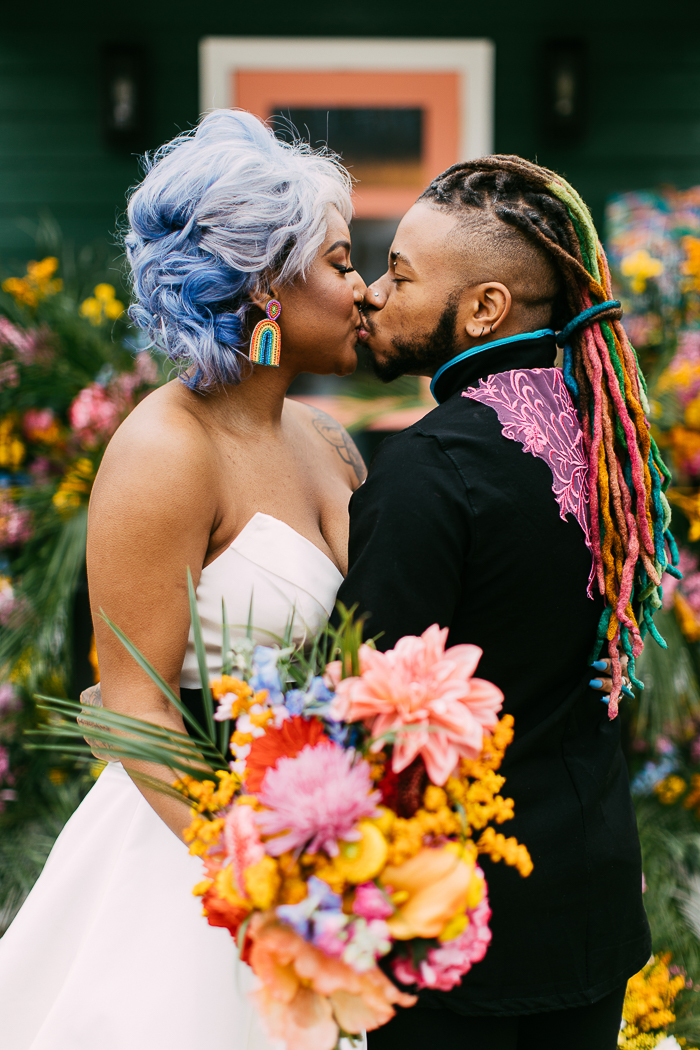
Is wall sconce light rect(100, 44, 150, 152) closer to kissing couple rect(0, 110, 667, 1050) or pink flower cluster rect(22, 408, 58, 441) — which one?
pink flower cluster rect(22, 408, 58, 441)

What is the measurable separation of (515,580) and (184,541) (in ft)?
1.87

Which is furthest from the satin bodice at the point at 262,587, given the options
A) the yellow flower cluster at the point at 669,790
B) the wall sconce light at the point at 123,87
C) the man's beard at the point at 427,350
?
the wall sconce light at the point at 123,87

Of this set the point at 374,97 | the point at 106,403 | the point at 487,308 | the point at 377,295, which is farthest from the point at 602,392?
the point at 374,97

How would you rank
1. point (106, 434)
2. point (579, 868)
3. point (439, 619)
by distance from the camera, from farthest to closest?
point (106, 434)
point (579, 868)
point (439, 619)

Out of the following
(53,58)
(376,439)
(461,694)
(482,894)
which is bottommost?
(376,439)

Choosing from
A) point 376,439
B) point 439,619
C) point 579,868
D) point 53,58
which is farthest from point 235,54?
point 579,868

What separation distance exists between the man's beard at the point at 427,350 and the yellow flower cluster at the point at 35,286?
208 cm

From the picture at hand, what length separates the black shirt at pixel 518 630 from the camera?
47.5 inches

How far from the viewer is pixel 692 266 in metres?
3.10

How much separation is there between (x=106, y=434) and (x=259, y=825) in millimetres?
2380

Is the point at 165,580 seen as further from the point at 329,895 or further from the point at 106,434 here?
the point at 106,434

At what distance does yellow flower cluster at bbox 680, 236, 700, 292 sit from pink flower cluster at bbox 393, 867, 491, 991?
9.37 feet

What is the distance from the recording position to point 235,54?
4.02m

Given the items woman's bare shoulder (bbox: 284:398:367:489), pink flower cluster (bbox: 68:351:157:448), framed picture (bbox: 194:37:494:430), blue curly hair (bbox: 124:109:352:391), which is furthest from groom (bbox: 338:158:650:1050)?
framed picture (bbox: 194:37:494:430)
